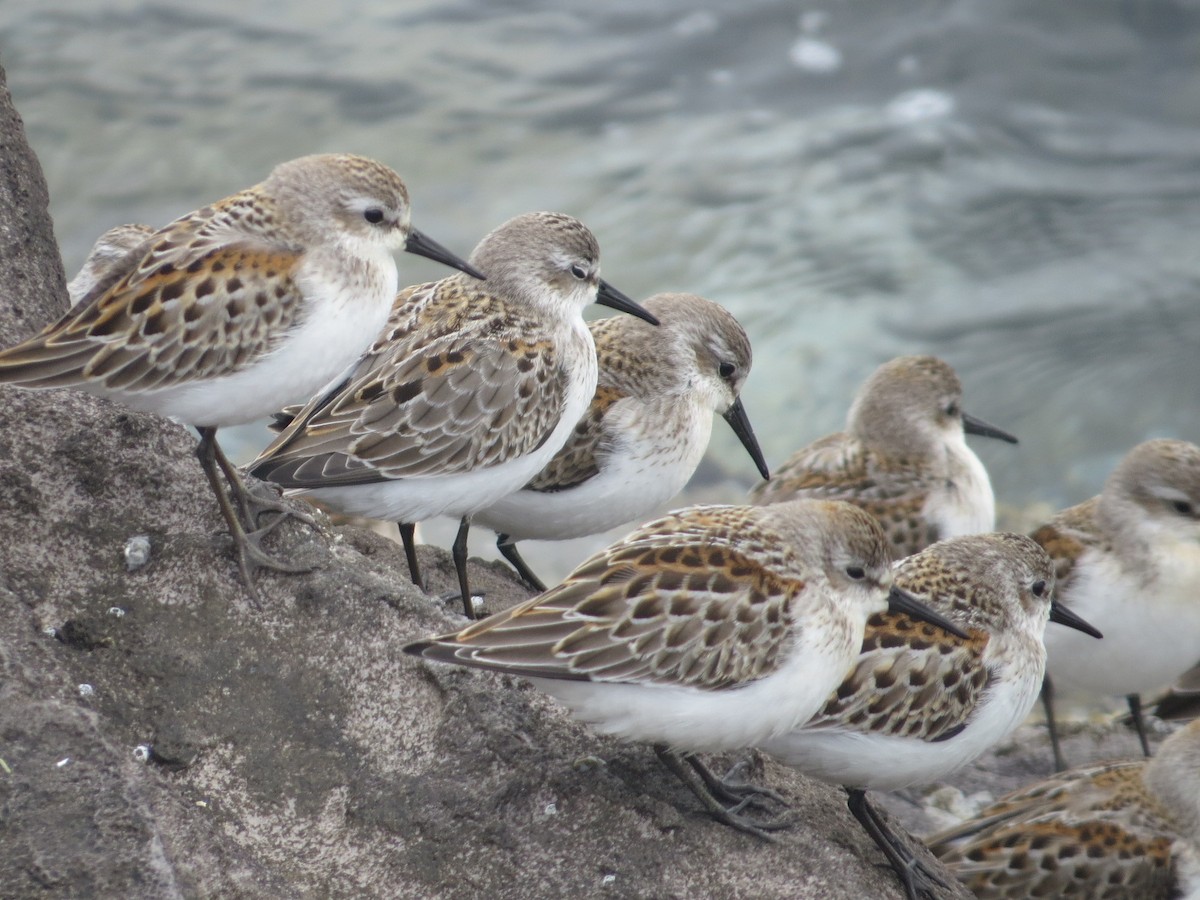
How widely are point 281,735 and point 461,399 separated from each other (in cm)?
174

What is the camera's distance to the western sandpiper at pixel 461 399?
20.1 ft

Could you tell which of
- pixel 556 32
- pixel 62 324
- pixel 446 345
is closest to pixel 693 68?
pixel 556 32

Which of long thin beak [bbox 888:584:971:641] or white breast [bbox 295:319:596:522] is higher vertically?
white breast [bbox 295:319:596:522]

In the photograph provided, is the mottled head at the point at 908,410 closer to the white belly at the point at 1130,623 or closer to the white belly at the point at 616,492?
the white belly at the point at 1130,623

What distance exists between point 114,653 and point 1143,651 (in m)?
5.66

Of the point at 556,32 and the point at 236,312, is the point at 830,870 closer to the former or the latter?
the point at 236,312

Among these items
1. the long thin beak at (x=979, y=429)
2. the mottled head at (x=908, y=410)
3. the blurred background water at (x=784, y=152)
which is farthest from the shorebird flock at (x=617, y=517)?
the blurred background water at (x=784, y=152)

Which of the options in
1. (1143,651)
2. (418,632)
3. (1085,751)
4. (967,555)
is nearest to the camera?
(418,632)

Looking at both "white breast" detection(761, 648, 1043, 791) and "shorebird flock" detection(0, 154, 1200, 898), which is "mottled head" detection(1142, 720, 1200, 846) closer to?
"shorebird flock" detection(0, 154, 1200, 898)

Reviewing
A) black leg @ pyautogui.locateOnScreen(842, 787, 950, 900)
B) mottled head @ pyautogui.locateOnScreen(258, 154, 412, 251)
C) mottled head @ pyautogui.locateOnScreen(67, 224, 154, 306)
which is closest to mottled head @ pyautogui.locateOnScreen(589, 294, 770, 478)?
mottled head @ pyautogui.locateOnScreen(258, 154, 412, 251)

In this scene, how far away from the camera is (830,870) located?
5461mm

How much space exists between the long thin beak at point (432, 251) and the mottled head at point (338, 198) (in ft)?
0.80

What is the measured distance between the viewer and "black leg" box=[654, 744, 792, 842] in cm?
534

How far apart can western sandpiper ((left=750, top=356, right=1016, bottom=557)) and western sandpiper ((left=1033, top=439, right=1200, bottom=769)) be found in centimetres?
68
